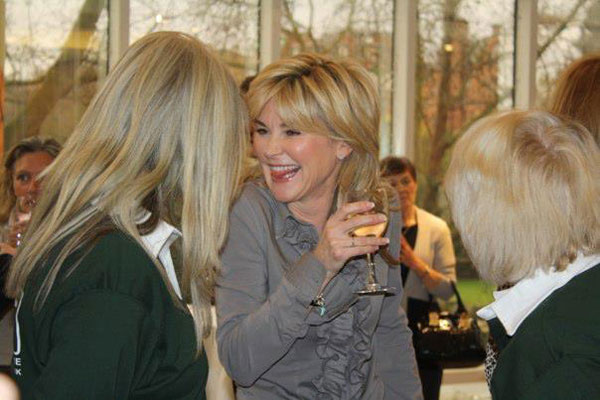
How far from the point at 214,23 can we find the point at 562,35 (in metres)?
3.02

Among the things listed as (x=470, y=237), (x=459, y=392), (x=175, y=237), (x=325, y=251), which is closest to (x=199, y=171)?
(x=175, y=237)

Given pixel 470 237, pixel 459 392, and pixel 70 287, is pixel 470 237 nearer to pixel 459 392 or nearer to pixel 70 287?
pixel 70 287

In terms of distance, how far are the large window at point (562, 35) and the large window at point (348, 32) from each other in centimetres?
135

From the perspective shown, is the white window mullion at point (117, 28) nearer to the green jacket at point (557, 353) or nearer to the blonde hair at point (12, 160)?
the blonde hair at point (12, 160)

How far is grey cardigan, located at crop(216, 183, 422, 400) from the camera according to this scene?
8.02 feet

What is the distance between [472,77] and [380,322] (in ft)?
18.9

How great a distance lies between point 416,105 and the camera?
8141 millimetres

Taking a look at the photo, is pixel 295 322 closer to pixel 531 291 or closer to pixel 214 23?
pixel 531 291

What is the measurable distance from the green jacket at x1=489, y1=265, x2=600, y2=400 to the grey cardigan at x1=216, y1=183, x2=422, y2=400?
74 centimetres

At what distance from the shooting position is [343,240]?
2.47m

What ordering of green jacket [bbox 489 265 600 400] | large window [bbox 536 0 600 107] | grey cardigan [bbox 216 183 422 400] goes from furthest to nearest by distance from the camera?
large window [bbox 536 0 600 107] < grey cardigan [bbox 216 183 422 400] < green jacket [bbox 489 265 600 400]

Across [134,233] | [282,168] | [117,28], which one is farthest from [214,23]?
[134,233]

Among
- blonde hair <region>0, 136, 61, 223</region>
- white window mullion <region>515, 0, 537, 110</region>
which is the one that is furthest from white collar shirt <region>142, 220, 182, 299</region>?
white window mullion <region>515, 0, 537, 110</region>

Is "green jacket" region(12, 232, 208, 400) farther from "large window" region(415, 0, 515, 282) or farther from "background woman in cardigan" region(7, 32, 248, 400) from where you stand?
"large window" region(415, 0, 515, 282)
